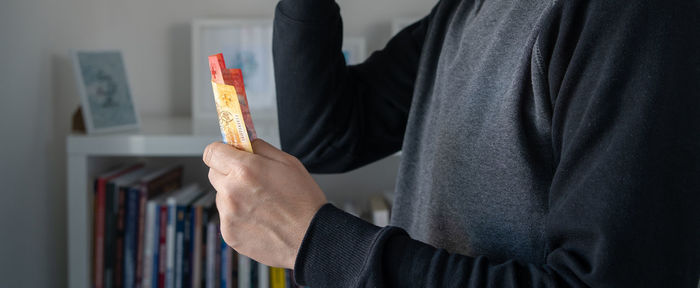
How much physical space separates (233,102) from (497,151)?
0.25 m

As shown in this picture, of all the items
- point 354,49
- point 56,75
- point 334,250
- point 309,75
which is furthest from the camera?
point 354,49

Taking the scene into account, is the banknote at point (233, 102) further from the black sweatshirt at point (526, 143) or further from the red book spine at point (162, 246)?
the red book spine at point (162, 246)

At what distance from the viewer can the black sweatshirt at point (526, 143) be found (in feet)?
1.21

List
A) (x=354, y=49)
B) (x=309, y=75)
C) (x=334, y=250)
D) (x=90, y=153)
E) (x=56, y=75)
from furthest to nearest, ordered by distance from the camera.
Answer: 1. (x=354, y=49)
2. (x=56, y=75)
3. (x=90, y=153)
4. (x=309, y=75)
5. (x=334, y=250)

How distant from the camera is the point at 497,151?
52 centimetres

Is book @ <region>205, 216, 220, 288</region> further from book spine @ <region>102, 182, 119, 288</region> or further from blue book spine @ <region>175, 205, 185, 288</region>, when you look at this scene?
book spine @ <region>102, 182, 119, 288</region>

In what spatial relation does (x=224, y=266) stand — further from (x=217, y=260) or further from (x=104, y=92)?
(x=104, y=92)

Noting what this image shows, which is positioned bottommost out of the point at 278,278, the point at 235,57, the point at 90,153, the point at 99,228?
the point at 278,278

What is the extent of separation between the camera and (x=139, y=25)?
4.99 feet

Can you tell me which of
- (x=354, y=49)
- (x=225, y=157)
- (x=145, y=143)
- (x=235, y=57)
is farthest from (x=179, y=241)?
(x=225, y=157)

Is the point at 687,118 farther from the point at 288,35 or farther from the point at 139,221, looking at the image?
the point at 139,221

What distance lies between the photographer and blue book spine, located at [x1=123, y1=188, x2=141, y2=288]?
1258 millimetres

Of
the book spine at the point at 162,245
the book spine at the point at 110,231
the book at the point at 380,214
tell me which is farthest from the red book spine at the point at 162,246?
the book at the point at 380,214

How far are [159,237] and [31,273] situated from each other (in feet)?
0.97
